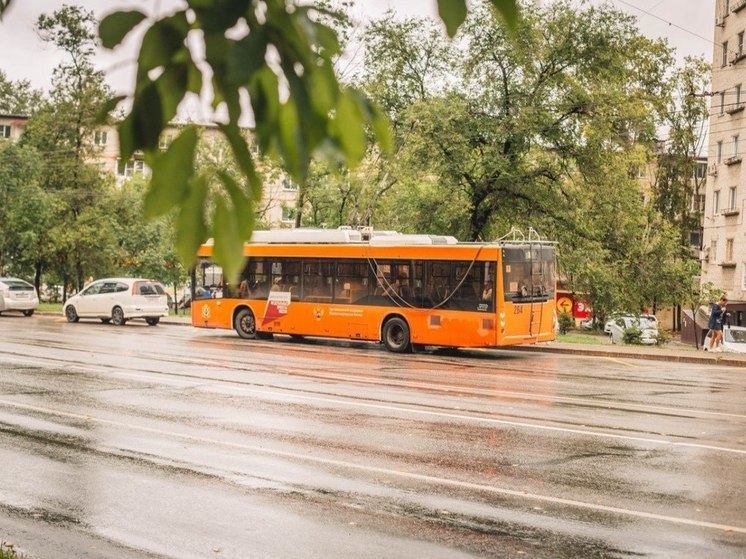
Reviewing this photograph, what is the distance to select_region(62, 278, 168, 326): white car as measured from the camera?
37.2 meters

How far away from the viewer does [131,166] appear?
7.88 ft

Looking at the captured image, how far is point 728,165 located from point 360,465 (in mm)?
44085

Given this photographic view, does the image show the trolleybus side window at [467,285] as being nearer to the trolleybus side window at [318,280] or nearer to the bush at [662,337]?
the trolleybus side window at [318,280]

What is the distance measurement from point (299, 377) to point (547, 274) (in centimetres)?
1024

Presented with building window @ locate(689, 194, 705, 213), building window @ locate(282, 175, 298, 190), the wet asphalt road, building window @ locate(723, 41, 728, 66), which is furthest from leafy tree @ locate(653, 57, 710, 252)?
building window @ locate(282, 175, 298, 190)

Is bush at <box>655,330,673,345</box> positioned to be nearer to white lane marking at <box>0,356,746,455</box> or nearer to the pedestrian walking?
the pedestrian walking

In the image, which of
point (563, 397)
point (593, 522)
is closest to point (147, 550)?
point (593, 522)

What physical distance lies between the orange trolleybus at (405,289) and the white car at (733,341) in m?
7.35

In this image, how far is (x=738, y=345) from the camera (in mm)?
31734

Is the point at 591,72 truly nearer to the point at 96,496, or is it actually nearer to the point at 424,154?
the point at 424,154

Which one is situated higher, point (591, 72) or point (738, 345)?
point (591, 72)

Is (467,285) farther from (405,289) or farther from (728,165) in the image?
(728,165)

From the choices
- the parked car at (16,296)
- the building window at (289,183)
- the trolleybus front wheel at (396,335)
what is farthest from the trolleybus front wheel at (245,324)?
the building window at (289,183)

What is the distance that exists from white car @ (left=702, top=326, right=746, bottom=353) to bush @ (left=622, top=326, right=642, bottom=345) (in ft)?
7.69
